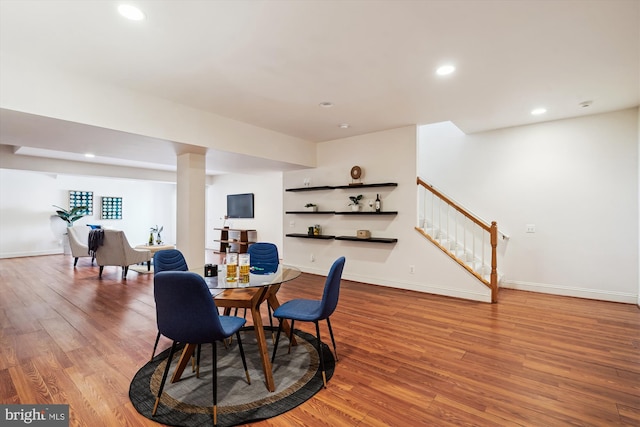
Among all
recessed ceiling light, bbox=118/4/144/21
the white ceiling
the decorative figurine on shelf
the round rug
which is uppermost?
the white ceiling

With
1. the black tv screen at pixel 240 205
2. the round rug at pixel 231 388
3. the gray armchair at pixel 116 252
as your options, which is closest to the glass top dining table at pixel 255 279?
the round rug at pixel 231 388

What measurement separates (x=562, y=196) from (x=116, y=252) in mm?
7550

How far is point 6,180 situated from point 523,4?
1136cm

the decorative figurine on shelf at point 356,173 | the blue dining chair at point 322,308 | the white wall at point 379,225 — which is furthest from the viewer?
the decorative figurine on shelf at point 356,173

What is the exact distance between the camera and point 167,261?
2748 mm

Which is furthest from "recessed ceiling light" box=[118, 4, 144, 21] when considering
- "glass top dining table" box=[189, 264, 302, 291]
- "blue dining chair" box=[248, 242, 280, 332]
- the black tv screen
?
the black tv screen

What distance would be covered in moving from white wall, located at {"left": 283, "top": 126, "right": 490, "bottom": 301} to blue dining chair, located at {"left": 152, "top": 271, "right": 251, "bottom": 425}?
11.8 ft

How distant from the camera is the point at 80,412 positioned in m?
1.86

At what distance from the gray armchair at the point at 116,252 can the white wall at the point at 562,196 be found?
605cm

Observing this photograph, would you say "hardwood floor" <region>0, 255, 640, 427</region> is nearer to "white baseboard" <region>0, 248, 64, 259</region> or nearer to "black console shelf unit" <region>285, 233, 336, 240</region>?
"black console shelf unit" <region>285, 233, 336, 240</region>

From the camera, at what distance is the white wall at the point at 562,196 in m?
4.11

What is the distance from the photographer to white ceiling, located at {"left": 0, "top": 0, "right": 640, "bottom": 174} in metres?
2.03

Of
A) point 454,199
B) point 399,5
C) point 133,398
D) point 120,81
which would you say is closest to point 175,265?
point 133,398

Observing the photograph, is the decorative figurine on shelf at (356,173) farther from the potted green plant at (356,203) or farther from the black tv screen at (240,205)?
the black tv screen at (240,205)
